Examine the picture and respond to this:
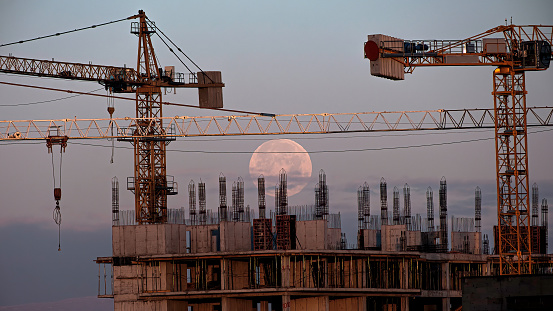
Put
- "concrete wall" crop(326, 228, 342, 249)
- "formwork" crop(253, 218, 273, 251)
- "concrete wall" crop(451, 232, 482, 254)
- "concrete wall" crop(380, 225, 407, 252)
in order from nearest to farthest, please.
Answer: "formwork" crop(253, 218, 273, 251) < "concrete wall" crop(326, 228, 342, 249) < "concrete wall" crop(380, 225, 407, 252) < "concrete wall" crop(451, 232, 482, 254)

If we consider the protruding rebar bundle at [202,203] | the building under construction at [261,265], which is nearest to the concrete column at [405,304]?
the building under construction at [261,265]

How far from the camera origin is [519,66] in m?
100

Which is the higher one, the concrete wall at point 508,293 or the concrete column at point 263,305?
the concrete wall at point 508,293

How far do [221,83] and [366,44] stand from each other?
1541 inches

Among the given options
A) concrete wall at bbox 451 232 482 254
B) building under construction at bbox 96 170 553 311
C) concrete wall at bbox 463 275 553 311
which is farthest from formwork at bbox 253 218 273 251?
concrete wall at bbox 451 232 482 254

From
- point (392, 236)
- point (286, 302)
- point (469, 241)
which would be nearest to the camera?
point (286, 302)

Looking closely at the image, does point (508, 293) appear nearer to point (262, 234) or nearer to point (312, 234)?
point (312, 234)

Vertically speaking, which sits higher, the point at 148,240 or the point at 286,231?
the point at 286,231

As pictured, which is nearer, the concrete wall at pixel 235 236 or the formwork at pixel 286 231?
the formwork at pixel 286 231

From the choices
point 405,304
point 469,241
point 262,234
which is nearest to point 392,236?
point 405,304

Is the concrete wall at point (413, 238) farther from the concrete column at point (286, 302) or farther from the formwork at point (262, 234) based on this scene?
the concrete column at point (286, 302)

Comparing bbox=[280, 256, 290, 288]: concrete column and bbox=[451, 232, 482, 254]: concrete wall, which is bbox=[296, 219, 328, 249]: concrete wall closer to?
bbox=[280, 256, 290, 288]: concrete column

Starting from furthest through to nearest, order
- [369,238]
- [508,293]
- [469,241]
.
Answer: [469,241] < [369,238] < [508,293]

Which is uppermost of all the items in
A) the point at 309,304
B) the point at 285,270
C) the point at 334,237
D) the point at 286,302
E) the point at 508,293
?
the point at 334,237
